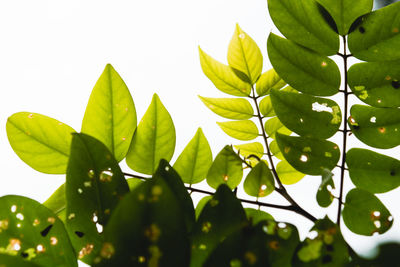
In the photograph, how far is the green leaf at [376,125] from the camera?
0.49 metres

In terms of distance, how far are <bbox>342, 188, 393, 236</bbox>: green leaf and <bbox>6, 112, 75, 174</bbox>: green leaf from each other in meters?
0.38

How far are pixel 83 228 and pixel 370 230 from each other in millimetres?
343

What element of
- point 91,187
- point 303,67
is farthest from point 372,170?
point 91,187

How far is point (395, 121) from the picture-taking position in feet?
1.59

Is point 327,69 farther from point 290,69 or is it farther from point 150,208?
point 150,208

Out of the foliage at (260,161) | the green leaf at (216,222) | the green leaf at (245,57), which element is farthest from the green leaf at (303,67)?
the green leaf at (216,222)

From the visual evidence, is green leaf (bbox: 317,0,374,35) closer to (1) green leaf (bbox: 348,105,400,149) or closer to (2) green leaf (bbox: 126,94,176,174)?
(1) green leaf (bbox: 348,105,400,149)

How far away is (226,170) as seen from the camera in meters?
0.49

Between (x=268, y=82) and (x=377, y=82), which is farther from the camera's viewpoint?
(x=268, y=82)

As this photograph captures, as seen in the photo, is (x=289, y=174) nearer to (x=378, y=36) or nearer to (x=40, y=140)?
(x=378, y=36)

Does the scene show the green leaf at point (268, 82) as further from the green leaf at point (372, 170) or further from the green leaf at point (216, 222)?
the green leaf at point (216, 222)

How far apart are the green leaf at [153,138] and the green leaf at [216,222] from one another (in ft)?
0.60

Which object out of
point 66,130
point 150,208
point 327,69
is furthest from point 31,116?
point 327,69

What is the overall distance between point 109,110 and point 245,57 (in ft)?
0.90
